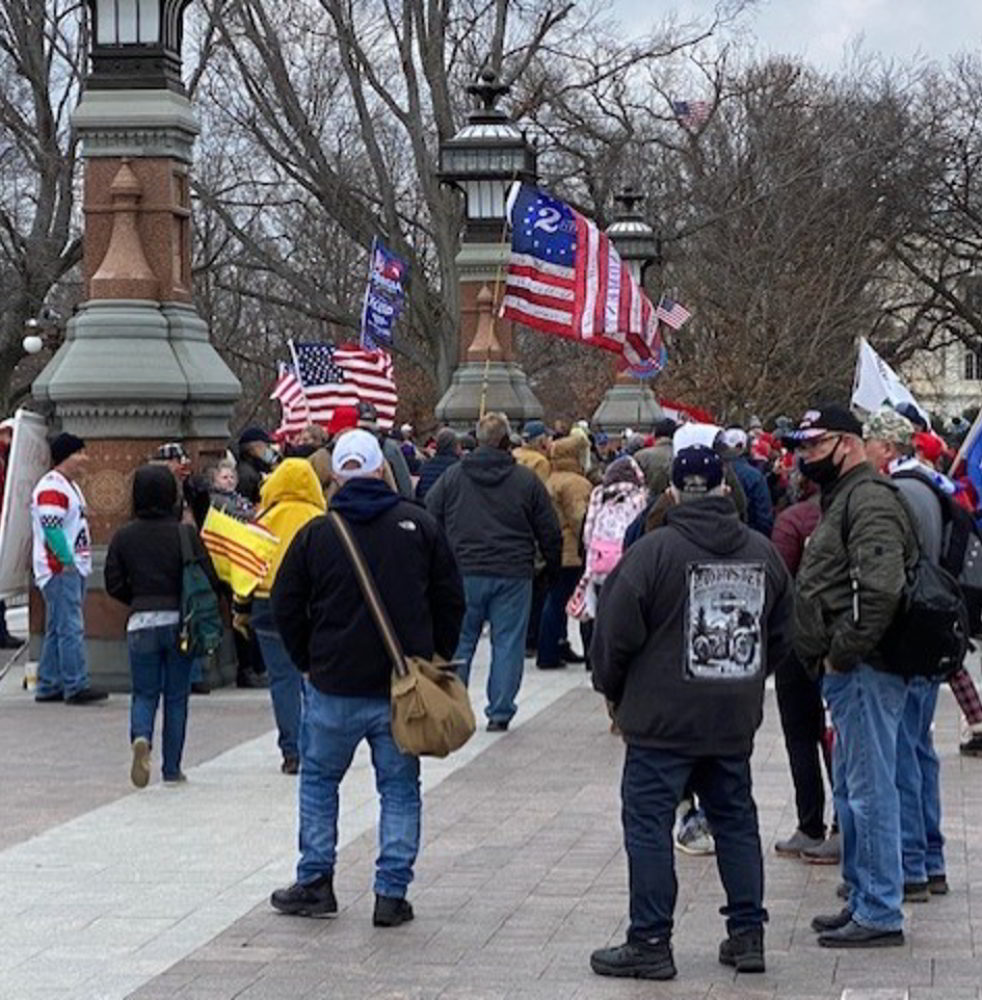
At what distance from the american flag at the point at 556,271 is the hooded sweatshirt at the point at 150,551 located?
8.20 meters

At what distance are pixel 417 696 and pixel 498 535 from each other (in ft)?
19.7

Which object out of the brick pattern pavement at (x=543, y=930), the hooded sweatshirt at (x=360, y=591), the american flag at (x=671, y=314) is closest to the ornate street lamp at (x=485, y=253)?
the american flag at (x=671, y=314)

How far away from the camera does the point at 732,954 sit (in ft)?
26.7

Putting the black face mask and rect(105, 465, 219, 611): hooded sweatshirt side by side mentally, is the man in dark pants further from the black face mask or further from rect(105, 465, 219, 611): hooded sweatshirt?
rect(105, 465, 219, 611): hooded sweatshirt

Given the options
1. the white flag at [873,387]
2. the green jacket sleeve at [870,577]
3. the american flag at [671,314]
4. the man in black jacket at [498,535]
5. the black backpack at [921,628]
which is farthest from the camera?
the american flag at [671,314]

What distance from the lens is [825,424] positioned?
339 inches

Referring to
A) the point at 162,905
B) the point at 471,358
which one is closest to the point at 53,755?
the point at 162,905

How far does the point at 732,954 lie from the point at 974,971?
2.62ft

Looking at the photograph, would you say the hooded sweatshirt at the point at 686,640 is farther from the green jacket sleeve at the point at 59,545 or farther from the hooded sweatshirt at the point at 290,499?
the green jacket sleeve at the point at 59,545

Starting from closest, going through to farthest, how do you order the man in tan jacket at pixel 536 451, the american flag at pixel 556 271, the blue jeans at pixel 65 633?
the blue jeans at pixel 65 633, the man in tan jacket at pixel 536 451, the american flag at pixel 556 271

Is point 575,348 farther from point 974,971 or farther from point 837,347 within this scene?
point 974,971

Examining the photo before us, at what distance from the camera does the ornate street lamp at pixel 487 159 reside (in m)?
23.8

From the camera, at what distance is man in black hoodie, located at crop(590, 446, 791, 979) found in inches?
316

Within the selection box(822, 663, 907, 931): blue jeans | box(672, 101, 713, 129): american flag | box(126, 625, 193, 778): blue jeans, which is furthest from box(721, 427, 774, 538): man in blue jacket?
box(672, 101, 713, 129): american flag
